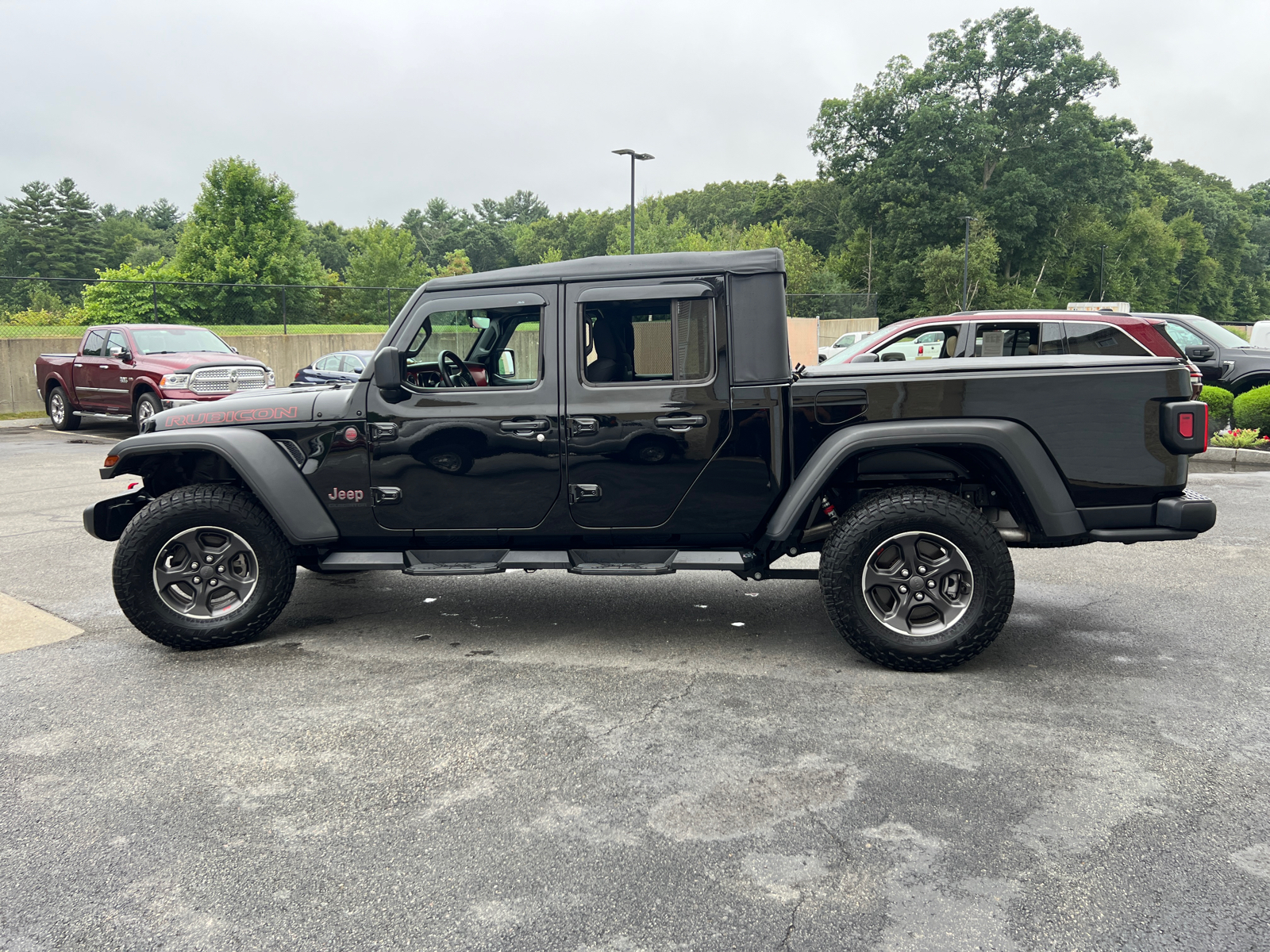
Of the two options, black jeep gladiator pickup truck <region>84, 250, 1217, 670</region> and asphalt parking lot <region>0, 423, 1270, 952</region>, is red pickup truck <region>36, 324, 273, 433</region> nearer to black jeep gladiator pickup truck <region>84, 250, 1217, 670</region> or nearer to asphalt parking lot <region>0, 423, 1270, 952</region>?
asphalt parking lot <region>0, 423, 1270, 952</region>

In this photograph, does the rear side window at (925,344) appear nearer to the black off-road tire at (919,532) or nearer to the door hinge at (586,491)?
the black off-road tire at (919,532)

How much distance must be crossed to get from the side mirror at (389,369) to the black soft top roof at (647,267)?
0.47 metres

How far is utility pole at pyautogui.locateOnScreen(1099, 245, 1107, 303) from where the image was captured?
6950 centimetres

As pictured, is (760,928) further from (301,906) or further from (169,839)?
(169,839)

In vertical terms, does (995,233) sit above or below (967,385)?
above

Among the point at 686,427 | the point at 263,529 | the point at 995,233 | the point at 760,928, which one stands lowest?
the point at 760,928

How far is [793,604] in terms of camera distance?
18.9 feet

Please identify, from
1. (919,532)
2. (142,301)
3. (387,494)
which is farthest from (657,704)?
(142,301)

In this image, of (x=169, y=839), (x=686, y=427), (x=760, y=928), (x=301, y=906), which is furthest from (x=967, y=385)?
(x=169, y=839)

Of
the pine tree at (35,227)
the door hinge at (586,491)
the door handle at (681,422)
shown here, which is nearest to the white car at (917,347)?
the door handle at (681,422)

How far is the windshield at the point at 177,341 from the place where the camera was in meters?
15.6

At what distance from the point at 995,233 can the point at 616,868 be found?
6742 cm

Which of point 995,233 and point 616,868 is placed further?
point 995,233

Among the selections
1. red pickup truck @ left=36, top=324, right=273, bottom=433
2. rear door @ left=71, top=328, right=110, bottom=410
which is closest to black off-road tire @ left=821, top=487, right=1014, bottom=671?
red pickup truck @ left=36, top=324, right=273, bottom=433
